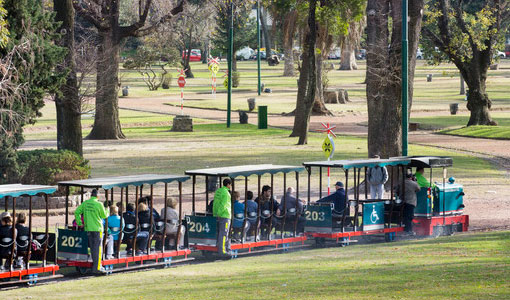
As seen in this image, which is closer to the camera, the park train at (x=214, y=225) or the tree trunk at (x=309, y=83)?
the park train at (x=214, y=225)

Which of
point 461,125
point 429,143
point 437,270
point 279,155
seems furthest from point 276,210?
point 461,125

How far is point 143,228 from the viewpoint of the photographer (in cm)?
1773

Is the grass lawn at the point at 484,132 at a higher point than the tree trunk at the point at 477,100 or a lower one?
lower

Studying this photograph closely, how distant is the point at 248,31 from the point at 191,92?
33.5 metres

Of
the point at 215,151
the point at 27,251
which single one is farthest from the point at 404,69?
the point at 215,151

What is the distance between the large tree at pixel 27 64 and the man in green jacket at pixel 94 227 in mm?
6008

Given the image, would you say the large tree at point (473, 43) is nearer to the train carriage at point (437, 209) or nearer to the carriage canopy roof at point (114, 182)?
the train carriage at point (437, 209)

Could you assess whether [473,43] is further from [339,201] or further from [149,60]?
[149,60]

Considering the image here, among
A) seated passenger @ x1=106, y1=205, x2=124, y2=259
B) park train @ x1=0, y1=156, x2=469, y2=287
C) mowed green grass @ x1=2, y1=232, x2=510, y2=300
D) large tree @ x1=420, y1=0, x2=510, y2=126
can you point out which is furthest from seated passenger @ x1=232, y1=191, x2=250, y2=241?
large tree @ x1=420, y1=0, x2=510, y2=126

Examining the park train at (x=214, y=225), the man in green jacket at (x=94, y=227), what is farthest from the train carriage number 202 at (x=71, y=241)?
the man in green jacket at (x=94, y=227)

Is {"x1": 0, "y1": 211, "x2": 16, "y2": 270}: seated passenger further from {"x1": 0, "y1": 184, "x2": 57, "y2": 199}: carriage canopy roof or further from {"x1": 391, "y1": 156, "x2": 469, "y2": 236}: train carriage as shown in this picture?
{"x1": 391, "y1": 156, "x2": 469, "y2": 236}: train carriage

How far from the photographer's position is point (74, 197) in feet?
80.7

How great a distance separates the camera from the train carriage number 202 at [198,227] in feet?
60.7

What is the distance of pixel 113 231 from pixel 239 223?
118 inches
